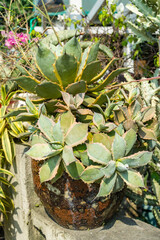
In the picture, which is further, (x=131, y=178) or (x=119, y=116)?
(x=119, y=116)

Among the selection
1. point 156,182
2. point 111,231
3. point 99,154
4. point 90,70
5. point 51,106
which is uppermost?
point 90,70

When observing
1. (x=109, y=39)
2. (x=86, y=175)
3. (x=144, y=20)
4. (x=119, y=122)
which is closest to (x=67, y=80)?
(x=119, y=122)

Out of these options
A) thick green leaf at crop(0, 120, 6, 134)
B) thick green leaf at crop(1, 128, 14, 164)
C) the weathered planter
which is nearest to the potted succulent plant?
the weathered planter

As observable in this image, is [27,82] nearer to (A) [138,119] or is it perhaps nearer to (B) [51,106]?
(B) [51,106]

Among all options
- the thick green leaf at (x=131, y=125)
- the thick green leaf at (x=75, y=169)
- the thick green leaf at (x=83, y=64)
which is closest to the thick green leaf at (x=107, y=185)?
the thick green leaf at (x=75, y=169)

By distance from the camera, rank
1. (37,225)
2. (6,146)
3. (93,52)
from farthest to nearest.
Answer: (6,146) < (37,225) < (93,52)

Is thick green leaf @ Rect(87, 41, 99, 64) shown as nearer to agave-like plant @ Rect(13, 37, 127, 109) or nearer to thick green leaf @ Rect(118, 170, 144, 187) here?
agave-like plant @ Rect(13, 37, 127, 109)

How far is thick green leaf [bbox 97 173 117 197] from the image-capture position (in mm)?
883

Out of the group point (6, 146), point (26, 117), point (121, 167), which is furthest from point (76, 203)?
point (6, 146)

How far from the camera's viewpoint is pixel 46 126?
3.18 feet

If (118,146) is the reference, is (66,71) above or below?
above

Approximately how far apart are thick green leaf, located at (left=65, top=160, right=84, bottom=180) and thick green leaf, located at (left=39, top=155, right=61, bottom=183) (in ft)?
0.13

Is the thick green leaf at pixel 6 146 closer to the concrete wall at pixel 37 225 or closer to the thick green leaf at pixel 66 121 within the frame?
the concrete wall at pixel 37 225

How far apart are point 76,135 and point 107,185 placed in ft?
0.66
